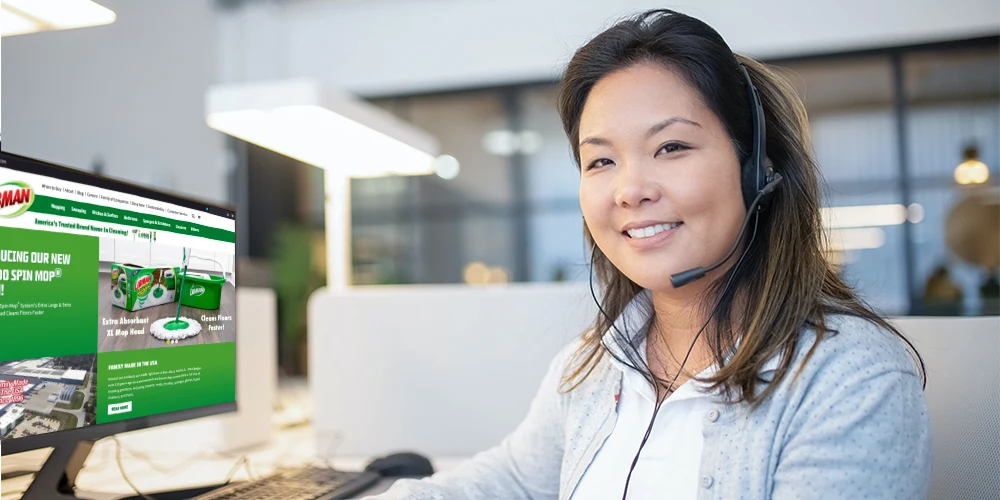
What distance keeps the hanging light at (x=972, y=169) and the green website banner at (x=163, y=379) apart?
4.30 meters

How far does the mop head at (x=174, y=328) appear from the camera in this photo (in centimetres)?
102

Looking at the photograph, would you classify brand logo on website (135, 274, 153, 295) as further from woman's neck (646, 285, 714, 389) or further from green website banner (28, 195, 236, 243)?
woman's neck (646, 285, 714, 389)

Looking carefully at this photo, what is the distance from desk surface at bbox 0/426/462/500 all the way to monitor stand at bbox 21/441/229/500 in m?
0.02

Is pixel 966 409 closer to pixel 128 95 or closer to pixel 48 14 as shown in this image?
pixel 48 14

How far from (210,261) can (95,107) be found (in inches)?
114

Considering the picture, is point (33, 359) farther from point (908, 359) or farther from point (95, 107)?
point (95, 107)

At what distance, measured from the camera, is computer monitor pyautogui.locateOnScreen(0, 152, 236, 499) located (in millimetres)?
825

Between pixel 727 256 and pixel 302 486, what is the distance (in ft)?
2.24

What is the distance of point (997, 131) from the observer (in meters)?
4.20

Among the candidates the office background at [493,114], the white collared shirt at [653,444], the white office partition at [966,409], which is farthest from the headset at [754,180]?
the office background at [493,114]

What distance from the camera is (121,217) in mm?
965

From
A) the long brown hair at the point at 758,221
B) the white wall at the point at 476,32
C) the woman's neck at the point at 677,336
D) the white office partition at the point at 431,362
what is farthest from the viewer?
the white wall at the point at 476,32

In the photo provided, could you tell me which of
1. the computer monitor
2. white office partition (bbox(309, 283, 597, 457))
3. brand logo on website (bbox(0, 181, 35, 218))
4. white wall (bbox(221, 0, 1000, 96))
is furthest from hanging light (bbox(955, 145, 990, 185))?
brand logo on website (bbox(0, 181, 35, 218))

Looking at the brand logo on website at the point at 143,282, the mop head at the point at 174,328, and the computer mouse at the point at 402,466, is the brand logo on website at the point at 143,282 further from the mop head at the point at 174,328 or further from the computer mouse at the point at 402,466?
the computer mouse at the point at 402,466
